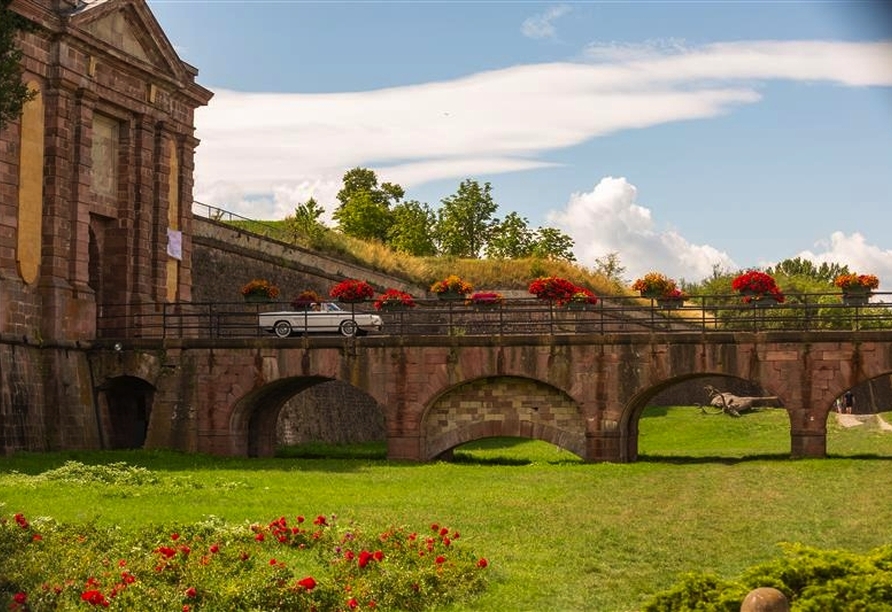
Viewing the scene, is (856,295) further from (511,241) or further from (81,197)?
(511,241)

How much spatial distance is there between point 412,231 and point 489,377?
5105cm

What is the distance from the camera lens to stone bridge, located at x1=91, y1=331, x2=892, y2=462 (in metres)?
35.2

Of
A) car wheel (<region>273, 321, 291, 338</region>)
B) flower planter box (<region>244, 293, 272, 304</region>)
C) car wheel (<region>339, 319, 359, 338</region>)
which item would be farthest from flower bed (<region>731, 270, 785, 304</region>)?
flower planter box (<region>244, 293, 272, 304</region>)

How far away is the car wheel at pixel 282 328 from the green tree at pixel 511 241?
4699 centimetres

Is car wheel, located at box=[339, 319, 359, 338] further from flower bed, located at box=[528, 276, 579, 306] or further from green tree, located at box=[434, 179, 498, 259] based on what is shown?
green tree, located at box=[434, 179, 498, 259]

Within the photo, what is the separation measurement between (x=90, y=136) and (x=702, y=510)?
2135 cm

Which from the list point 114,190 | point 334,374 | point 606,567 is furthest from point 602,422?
point 606,567

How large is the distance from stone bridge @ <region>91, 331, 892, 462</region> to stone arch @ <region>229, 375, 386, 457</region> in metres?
0.09

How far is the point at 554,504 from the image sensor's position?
25.5 metres

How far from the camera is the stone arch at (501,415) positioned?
121 feet

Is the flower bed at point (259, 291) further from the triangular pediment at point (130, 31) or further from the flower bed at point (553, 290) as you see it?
the flower bed at point (553, 290)

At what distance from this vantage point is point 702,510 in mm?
24391

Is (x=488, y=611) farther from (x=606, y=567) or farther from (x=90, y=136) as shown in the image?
(x=90, y=136)

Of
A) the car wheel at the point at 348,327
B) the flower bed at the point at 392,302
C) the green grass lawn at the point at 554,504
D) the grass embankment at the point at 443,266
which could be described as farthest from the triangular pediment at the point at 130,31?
the grass embankment at the point at 443,266
